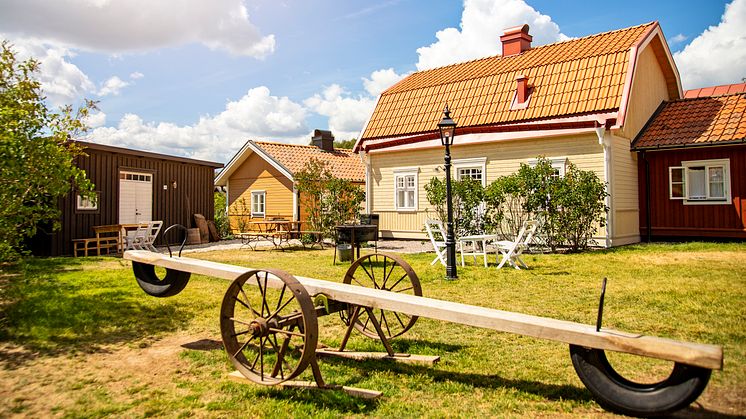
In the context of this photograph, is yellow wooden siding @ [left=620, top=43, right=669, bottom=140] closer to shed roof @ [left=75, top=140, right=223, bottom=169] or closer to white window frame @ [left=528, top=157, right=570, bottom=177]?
white window frame @ [left=528, top=157, right=570, bottom=177]

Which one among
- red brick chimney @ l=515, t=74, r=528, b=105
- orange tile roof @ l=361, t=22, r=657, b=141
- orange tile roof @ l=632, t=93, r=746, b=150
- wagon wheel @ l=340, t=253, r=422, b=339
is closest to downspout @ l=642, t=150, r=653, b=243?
orange tile roof @ l=632, t=93, r=746, b=150

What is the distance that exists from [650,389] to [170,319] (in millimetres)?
5127

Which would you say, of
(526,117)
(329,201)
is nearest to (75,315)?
(329,201)

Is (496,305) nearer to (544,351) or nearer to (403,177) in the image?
(544,351)

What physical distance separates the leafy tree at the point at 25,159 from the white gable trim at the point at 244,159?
1502 cm

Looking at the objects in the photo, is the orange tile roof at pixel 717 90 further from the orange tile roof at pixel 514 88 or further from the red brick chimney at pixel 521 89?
the red brick chimney at pixel 521 89

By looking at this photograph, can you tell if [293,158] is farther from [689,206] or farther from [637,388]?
[637,388]

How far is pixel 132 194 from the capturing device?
627 inches

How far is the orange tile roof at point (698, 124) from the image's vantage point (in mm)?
13844

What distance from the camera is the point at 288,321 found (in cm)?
390

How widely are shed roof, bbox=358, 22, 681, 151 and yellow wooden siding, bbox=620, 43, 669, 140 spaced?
648mm

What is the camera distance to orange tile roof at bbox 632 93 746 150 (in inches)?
545

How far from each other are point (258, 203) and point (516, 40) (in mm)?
12950

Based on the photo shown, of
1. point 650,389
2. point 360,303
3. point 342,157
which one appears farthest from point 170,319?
point 342,157
